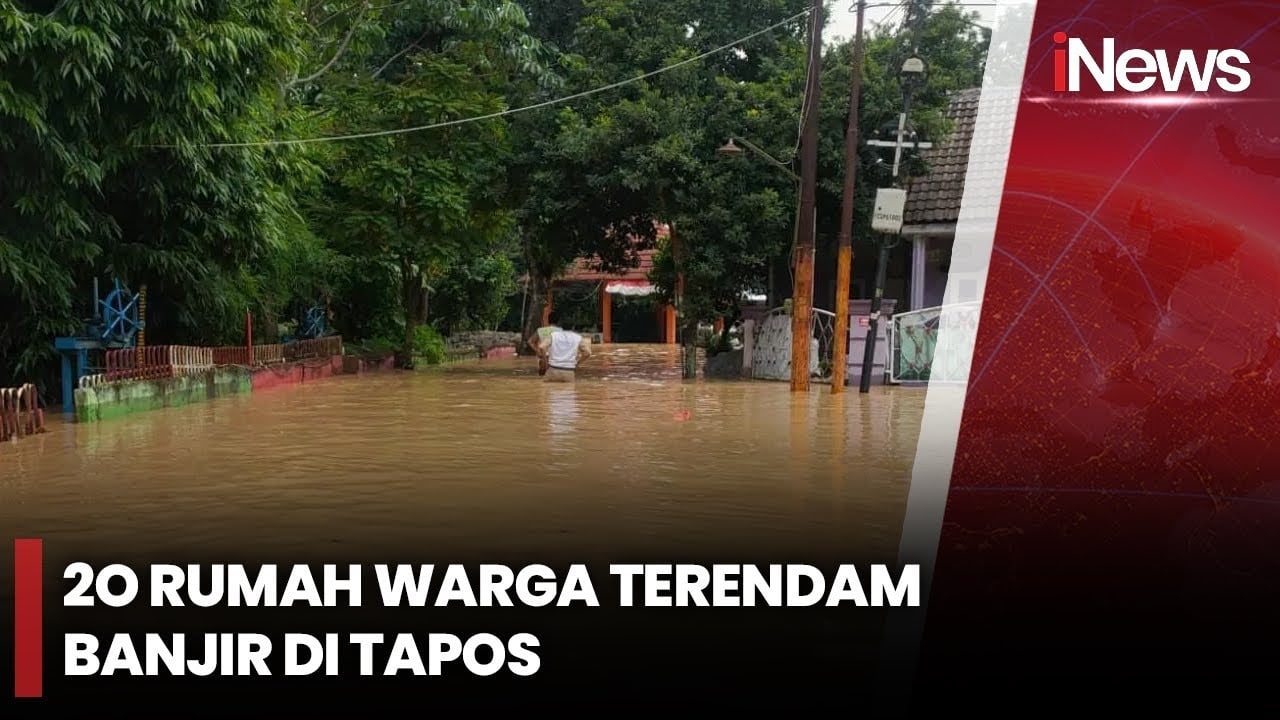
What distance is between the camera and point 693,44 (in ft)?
96.9

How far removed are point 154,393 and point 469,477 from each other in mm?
9068

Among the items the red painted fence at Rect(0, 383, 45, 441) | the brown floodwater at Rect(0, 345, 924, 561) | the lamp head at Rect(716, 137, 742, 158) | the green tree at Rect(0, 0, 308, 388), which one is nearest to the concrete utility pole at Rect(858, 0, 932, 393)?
the lamp head at Rect(716, 137, 742, 158)

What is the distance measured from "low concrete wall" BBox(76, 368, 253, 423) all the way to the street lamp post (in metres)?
10.6

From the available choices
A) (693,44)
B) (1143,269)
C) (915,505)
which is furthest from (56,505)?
(693,44)

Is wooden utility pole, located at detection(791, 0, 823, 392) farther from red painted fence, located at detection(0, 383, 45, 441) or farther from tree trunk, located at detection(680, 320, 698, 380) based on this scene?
red painted fence, located at detection(0, 383, 45, 441)

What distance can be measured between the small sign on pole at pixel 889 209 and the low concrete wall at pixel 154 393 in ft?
35.8

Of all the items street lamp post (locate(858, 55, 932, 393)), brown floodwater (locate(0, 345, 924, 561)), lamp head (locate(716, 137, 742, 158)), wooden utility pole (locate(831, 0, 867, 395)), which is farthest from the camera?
lamp head (locate(716, 137, 742, 158))

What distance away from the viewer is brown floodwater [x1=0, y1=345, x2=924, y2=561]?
8.27m

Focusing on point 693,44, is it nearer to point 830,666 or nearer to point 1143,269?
point 1143,269

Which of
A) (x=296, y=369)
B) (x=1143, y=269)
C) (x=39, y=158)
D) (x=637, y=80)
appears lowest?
(x=296, y=369)

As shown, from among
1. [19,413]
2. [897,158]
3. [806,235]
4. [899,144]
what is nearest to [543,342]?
[806,235]

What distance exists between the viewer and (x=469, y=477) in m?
11.2

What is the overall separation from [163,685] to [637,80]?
78.5 ft
